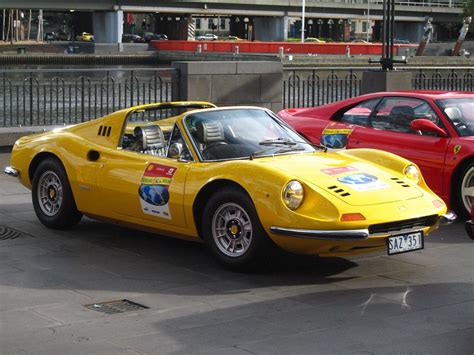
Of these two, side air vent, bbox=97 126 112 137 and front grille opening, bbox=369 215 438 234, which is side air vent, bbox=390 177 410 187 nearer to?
front grille opening, bbox=369 215 438 234

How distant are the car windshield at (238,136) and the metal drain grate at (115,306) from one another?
1.95m

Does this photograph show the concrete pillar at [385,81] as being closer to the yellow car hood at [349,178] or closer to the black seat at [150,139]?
the black seat at [150,139]

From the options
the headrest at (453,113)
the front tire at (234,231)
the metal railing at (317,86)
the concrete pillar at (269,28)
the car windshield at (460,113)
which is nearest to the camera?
the front tire at (234,231)

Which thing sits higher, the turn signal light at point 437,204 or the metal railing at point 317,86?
the metal railing at point 317,86

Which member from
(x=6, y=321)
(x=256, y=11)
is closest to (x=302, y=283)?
(x=6, y=321)

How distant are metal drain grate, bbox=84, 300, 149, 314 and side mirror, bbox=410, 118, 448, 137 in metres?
5.00

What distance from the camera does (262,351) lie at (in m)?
6.16

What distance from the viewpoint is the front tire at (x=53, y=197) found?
10.1 metres

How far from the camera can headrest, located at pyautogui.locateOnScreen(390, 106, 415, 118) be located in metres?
11.9

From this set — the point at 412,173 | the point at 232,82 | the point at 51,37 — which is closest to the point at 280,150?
the point at 412,173

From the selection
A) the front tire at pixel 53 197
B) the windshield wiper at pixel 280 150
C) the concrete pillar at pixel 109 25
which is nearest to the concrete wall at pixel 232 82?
the front tire at pixel 53 197

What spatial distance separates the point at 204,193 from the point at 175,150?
704mm

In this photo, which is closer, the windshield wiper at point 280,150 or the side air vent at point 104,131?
the windshield wiper at point 280,150

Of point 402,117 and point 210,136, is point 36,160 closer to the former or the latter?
point 210,136
